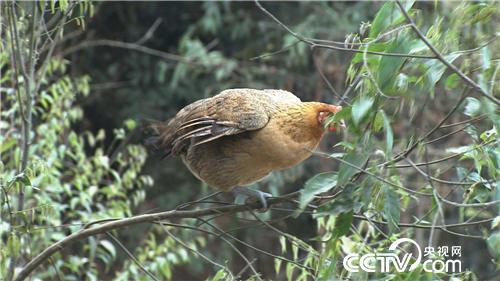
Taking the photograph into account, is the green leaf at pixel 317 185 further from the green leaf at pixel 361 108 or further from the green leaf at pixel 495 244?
the green leaf at pixel 495 244

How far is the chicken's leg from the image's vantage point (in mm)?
2260

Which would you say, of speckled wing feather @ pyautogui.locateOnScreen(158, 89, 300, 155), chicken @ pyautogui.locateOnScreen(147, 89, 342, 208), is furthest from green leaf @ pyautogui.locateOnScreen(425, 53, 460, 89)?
speckled wing feather @ pyautogui.locateOnScreen(158, 89, 300, 155)

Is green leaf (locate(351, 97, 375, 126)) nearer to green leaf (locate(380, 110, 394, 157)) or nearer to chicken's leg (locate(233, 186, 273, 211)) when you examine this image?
green leaf (locate(380, 110, 394, 157))

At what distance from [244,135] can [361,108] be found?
889 mm

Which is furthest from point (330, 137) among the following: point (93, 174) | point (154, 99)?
point (93, 174)

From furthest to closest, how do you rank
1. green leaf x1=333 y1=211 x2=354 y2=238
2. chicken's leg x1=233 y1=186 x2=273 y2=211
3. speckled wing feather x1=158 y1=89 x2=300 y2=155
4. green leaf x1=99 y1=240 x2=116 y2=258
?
green leaf x1=99 y1=240 x2=116 y2=258 → speckled wing feather x1=158 y1=89 x2=300 y2=155 → chicken's leg x1=233 y1=186 x2=273 y2=211 → green leaf x1=333 y1=211 x2=354 y2=238

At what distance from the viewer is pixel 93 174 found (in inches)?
135

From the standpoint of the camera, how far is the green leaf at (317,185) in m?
1.64

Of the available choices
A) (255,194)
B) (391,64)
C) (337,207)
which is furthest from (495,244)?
(255,194)

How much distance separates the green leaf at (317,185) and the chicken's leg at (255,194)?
0.53 metres

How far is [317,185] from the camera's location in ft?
5.47

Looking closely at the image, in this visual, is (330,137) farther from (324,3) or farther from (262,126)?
(262,126)

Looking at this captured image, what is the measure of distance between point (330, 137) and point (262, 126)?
3.26m

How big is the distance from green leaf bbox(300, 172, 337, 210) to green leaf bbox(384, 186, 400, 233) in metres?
0.11
